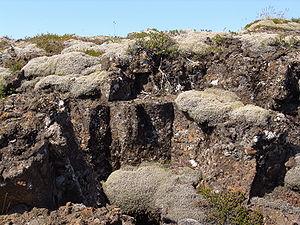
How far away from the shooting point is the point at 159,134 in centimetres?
1642

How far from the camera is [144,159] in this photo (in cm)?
1597

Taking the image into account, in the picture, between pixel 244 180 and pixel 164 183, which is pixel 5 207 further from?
pixel 244 180

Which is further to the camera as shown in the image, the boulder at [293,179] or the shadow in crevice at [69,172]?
the boulder at [293,179]

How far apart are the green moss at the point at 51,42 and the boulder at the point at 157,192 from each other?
536 inches

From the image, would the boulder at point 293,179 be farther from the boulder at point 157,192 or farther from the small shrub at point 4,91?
the small shrub at point 4,91

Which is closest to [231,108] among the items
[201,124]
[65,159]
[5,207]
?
[201,124]

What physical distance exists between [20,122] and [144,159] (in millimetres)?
7132

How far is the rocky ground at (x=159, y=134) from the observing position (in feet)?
32.2

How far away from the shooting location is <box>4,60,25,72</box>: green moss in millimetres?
21559

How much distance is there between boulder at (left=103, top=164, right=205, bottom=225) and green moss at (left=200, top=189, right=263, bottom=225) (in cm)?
52

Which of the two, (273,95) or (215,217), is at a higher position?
(273,95)

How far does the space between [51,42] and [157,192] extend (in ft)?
62.1

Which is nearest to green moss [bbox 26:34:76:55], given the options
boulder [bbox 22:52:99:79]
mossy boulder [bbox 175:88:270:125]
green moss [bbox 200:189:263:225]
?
boulder [bbox 22:52:99:79]

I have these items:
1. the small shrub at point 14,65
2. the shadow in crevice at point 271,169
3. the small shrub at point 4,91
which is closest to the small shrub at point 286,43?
the shadow in crevice at point 271,169
